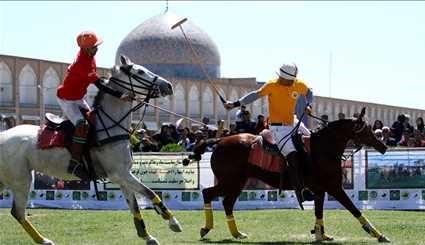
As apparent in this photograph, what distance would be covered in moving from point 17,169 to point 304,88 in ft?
14.5

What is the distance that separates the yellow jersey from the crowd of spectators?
652 centimetres

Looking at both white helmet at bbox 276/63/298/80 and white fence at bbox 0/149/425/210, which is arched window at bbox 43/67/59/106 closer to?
white fence at bbox 0/149/425/210

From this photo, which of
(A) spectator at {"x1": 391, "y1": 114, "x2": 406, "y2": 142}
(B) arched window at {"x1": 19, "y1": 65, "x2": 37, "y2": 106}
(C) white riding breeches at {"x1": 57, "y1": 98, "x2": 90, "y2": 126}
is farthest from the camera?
(B) arched window at {"x1": 19, "y1": 65, "x2": 37, "y2": 106}

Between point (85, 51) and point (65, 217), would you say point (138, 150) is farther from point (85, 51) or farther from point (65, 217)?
point (85, 51)

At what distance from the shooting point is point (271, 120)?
14234 mm

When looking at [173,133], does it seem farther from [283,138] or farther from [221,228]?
[283,138]

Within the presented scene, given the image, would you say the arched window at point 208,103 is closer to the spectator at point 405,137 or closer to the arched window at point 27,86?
the arched window at point 27,86

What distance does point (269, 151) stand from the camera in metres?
14.5

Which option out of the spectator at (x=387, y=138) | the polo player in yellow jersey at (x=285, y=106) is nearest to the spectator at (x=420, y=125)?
the spectator at (x=387, y=138)

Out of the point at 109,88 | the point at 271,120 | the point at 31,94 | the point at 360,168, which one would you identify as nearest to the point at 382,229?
the point at 271,120

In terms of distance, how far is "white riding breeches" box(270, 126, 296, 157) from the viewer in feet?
46.2

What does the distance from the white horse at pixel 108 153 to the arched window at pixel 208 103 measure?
94756 mm

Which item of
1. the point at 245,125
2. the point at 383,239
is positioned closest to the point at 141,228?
the point at 383,239

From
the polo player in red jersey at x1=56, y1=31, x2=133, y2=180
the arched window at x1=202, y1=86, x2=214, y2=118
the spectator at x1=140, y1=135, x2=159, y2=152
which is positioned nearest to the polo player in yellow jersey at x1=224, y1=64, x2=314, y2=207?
the polo player in red jersey at x1=56, y1=31, x2=133, y2=180
